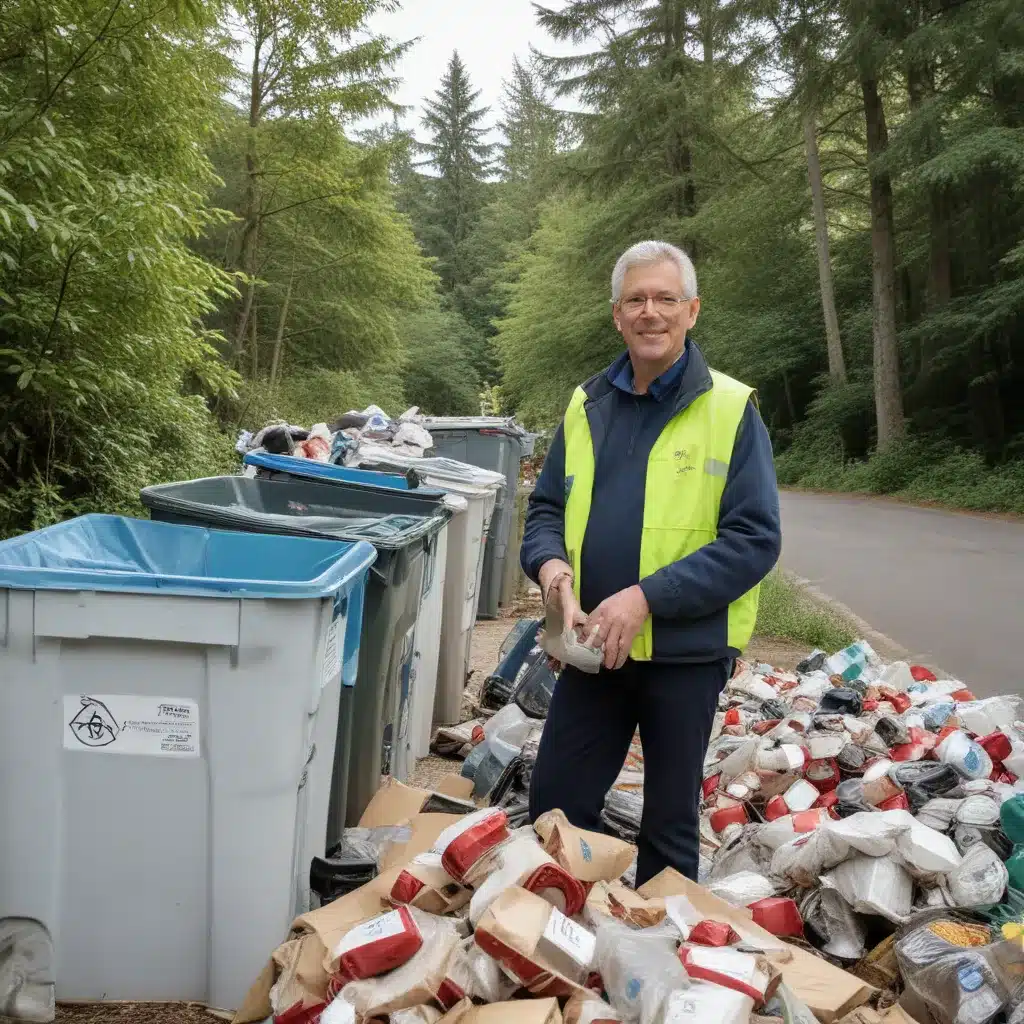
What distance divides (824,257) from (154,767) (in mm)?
22879

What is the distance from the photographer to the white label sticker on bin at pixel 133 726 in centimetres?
230

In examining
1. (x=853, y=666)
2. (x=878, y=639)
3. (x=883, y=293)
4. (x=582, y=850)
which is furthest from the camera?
(x=883, y=293)

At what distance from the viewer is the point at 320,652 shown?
Result: 94.4 inches

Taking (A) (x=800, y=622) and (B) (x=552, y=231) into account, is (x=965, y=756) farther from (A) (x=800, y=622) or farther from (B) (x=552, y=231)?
(B) (x=552, y=231)

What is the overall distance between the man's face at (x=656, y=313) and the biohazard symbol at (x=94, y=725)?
59.1 inches

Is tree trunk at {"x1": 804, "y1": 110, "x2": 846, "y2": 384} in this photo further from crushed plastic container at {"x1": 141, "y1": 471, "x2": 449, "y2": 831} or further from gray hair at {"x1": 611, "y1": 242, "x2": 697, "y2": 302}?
gray hair at {"x1": 611, "y1": 242, "x2": 697, "y2": 302}

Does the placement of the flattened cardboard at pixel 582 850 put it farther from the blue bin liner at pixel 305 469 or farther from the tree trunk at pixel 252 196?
the tree trunk at pixel 252 196

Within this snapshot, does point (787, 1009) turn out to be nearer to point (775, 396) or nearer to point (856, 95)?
point (856, 95)

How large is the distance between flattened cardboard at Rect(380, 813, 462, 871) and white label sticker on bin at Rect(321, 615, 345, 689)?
1.90ft

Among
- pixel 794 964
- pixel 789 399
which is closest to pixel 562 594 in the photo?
pixel 794 964

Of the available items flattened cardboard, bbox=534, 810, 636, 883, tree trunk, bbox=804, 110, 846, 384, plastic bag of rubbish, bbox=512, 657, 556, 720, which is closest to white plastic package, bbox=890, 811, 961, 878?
flattened cardboard, bbox=534, 810, 636, 883

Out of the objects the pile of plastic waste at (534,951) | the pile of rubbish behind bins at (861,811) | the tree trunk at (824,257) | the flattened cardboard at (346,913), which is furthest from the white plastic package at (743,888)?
the tree trunk at (824,257)

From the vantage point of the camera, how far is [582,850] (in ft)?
7.89

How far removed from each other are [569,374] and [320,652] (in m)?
26.8
